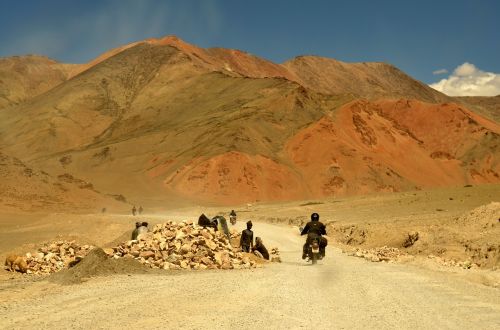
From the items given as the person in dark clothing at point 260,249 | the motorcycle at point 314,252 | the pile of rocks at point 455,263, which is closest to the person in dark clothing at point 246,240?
the person in dark clothing at point 260,249

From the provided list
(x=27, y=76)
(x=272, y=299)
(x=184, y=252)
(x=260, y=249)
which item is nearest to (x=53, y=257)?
(x=184, y=252)

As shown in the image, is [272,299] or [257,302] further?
[272,299]

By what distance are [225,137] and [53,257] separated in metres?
72.2

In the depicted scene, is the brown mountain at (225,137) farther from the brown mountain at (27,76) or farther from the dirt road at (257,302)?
the dirt road at (257,302)

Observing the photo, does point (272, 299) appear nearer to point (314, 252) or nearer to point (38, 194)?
point (314, 252)

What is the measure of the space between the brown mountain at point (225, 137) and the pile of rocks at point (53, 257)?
53.6m

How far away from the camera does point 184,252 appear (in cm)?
1677

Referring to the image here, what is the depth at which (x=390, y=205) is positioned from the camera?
5025 centimetres

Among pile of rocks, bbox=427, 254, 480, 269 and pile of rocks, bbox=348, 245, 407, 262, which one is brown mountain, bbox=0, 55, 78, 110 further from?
pile of rocks, bbox=427, 254, 480, 269

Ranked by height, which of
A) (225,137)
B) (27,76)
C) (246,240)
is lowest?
(246,240)

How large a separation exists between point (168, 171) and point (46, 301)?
78.6 meters

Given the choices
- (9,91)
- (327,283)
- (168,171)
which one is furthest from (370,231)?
(9,91)

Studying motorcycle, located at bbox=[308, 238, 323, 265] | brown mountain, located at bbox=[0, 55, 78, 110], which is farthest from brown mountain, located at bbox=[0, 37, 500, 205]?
motorcycle, located at bbox=[308, 238, 323, 265]

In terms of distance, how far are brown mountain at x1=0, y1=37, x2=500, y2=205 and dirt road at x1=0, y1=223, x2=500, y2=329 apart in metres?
63.9
